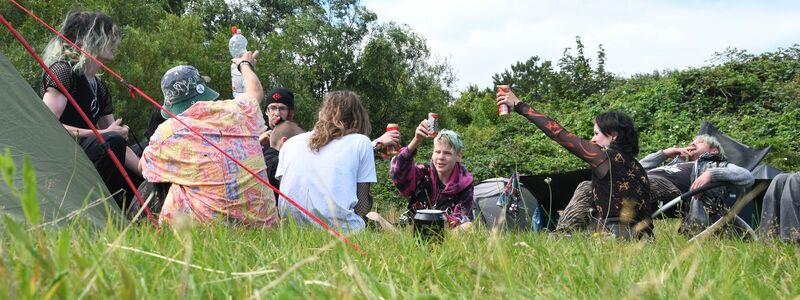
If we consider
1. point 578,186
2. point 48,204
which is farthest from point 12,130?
point 578,186

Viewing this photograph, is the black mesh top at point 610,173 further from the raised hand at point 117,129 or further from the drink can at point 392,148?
the raised hand at point 117,129

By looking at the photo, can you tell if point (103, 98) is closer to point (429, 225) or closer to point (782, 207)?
point (429, 225)

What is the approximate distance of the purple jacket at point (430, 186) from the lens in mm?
5348

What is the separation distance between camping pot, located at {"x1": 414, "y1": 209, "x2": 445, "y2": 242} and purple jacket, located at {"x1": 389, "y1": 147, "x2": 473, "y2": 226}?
268cm

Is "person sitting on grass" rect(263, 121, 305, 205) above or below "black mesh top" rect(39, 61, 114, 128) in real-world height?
below

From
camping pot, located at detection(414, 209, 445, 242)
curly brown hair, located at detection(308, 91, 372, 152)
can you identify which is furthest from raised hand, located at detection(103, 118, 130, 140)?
camping pot, located at detection(414, 209, 445, 242)

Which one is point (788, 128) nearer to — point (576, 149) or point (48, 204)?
point (576, 149)

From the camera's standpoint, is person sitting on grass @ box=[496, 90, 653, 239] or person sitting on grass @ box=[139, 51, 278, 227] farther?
person sitting on grass @ box=[496, 90, 653, 239]

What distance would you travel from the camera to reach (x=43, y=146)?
3.10 metres

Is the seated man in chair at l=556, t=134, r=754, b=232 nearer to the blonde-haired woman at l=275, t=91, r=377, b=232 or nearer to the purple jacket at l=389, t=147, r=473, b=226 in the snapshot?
the purple jacket at l=389, t=147, r=473, b=226

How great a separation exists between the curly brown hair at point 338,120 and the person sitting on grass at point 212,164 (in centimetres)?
54

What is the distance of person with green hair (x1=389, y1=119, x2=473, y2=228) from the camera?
5.36 m

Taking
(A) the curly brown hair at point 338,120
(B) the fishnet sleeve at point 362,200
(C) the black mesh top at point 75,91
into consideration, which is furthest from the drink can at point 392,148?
(C) the black mesh top at point 75,91

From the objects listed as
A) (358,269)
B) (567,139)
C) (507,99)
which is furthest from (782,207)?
(358,269)
